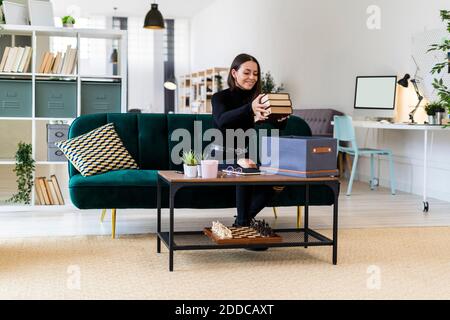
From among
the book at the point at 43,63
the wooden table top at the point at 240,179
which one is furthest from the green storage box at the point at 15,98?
the wooden table top at the point at 240,179

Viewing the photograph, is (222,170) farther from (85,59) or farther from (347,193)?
(85,59)

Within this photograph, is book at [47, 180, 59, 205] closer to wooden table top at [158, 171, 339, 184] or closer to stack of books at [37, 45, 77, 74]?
stack of books at [37, 45, 77, 74]

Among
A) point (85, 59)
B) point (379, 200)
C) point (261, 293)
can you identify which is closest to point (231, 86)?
point (261, 293)

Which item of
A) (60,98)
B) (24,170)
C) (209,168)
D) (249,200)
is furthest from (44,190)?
(209,168)

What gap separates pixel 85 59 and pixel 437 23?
1043 cm

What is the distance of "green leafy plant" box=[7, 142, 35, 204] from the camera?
196 inches

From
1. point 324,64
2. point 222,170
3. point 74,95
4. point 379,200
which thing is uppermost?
point 324,64

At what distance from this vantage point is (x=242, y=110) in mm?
3533

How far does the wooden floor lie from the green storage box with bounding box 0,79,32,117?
80cm

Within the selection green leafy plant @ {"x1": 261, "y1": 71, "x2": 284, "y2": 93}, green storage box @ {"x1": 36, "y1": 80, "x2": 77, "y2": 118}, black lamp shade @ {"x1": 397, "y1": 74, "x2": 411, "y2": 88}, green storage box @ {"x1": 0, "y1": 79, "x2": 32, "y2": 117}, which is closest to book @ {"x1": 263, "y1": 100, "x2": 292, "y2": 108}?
green storage box @ {"x1": 36, "y1": 80, "x2": 77, "y2": 118}

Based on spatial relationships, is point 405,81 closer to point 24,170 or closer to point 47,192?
point 47,192

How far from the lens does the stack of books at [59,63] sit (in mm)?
5195

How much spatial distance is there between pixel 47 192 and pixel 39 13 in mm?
1488

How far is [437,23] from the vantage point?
20.7 feet
